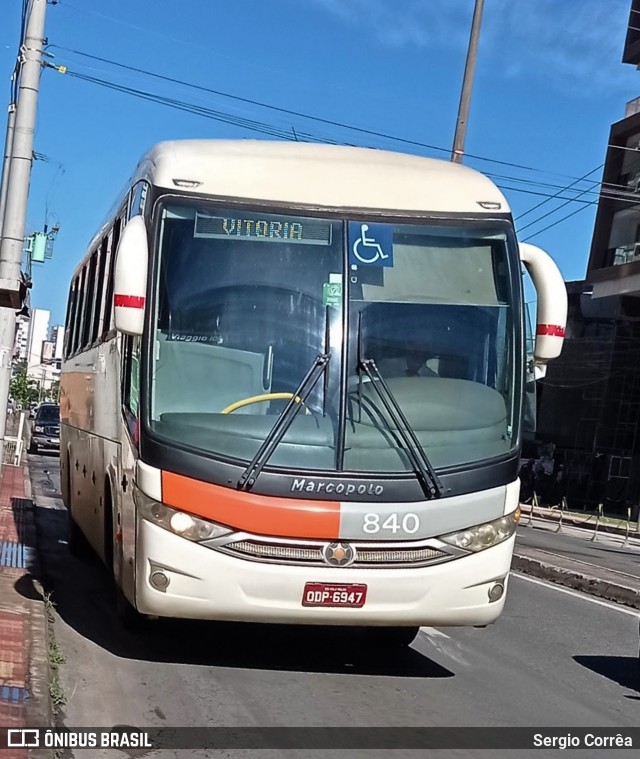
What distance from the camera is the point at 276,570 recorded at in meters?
6.71

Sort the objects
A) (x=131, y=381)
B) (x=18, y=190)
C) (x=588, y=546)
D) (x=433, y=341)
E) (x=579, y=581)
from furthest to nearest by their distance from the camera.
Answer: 1. (x=588, y=546)
2. (x=579, y=581)
3. (x=18, y=190)
4. (x=131, y=381)
5. (x=433, y=341)

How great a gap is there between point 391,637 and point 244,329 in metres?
2.99

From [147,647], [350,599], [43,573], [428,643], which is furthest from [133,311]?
[43,573]

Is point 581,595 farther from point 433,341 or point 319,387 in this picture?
point 319,387

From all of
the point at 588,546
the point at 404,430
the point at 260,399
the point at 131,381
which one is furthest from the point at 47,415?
the point at 404,430

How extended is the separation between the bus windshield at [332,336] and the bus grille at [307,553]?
0.48 m

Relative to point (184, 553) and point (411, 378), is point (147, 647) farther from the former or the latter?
point (411, 378)

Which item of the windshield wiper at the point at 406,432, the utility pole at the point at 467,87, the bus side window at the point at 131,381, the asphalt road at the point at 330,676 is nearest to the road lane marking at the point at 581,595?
the asphalt road at the point at 330,676

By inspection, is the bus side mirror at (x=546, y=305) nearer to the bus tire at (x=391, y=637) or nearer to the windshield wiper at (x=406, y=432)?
the windshield wiper at (x=406, y=432)

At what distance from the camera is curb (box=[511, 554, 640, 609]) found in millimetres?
12469

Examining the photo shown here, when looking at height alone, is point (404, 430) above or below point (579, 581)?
above

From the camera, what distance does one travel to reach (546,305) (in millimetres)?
7430

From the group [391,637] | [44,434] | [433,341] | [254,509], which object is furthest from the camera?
[44,434]

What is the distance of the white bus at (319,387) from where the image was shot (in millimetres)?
6719
